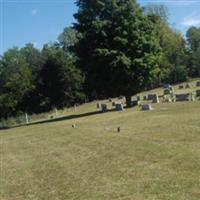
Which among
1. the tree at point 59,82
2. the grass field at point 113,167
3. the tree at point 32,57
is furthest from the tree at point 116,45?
the tree at point 32,57

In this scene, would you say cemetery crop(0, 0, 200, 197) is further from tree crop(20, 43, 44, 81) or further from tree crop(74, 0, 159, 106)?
tree crop(20, 43, 44, 81)

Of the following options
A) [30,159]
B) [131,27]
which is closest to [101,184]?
[30,159]

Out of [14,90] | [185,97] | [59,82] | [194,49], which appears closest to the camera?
[185,97]

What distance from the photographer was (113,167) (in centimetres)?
1308

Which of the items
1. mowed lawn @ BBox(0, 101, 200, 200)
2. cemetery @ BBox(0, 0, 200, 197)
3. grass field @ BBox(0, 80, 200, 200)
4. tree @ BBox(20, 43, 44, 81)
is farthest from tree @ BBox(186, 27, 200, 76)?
mowed lawn @ BBox(0, 101, 200, 200)

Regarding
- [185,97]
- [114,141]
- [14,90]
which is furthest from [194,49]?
[114,141]

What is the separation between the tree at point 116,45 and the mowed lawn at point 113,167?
19.8m

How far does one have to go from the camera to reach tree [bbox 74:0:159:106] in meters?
41.0

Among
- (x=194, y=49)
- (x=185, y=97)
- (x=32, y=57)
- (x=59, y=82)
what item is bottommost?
(x=185, y=97)

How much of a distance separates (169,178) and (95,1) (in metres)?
33.1

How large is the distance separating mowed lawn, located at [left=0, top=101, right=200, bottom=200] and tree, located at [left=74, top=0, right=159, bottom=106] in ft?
64.8

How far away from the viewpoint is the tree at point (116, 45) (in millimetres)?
41000

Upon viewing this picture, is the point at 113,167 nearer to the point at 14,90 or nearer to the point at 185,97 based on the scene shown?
the point at 185,97

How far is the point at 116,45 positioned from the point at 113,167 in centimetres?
2926
